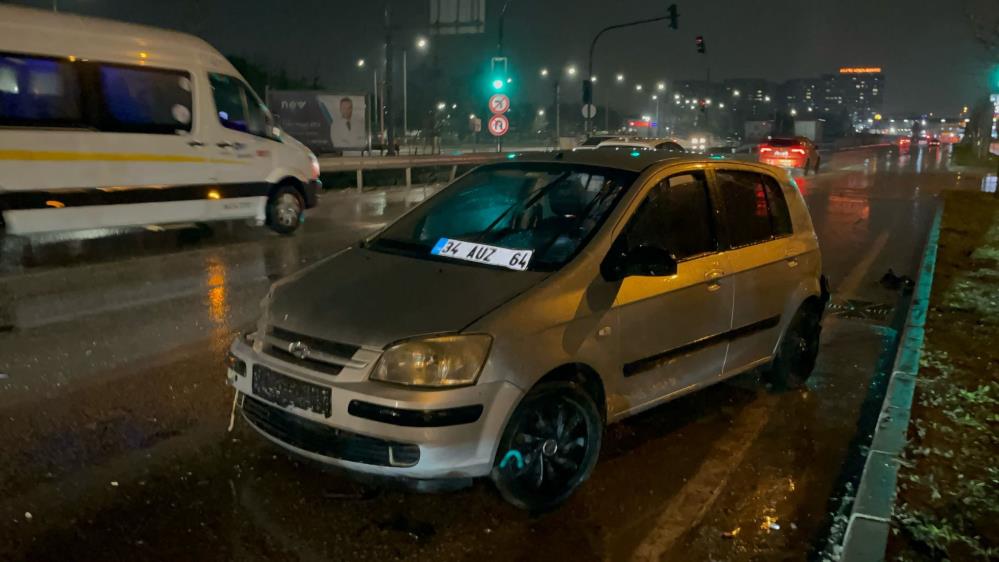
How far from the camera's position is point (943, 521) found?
3.80m

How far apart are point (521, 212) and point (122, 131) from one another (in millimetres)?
7870

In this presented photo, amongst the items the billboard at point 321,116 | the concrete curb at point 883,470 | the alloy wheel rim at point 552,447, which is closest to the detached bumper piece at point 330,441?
the alloy wheel rim at point 552,447

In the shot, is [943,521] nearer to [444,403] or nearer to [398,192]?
[444,403]

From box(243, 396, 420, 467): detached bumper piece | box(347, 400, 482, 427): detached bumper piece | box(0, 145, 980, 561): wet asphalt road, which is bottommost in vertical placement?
box(0, 145, 980, 561): wet asphalt road

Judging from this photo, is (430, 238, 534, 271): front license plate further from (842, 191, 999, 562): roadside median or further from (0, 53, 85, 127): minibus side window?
(0, 53, 85, 127): minibus side window

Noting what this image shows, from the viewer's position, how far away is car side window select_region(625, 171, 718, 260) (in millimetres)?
4605

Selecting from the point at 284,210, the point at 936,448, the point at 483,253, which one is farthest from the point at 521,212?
the point at 284,210

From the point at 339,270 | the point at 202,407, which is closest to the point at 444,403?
the point at 339,270

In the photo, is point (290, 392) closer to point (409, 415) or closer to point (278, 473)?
point (409, 415)

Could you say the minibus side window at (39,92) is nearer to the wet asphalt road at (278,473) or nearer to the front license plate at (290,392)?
the wet asphalt road at (278,473)

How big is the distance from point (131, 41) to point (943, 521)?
10660 millimetres

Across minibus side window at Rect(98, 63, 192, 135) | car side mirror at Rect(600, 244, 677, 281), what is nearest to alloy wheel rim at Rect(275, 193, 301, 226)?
minibus side window at Rect(98, 63, 192, 135)

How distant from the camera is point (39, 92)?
32.3ft

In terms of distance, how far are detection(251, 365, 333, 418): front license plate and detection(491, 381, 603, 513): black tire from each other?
2.67ft
